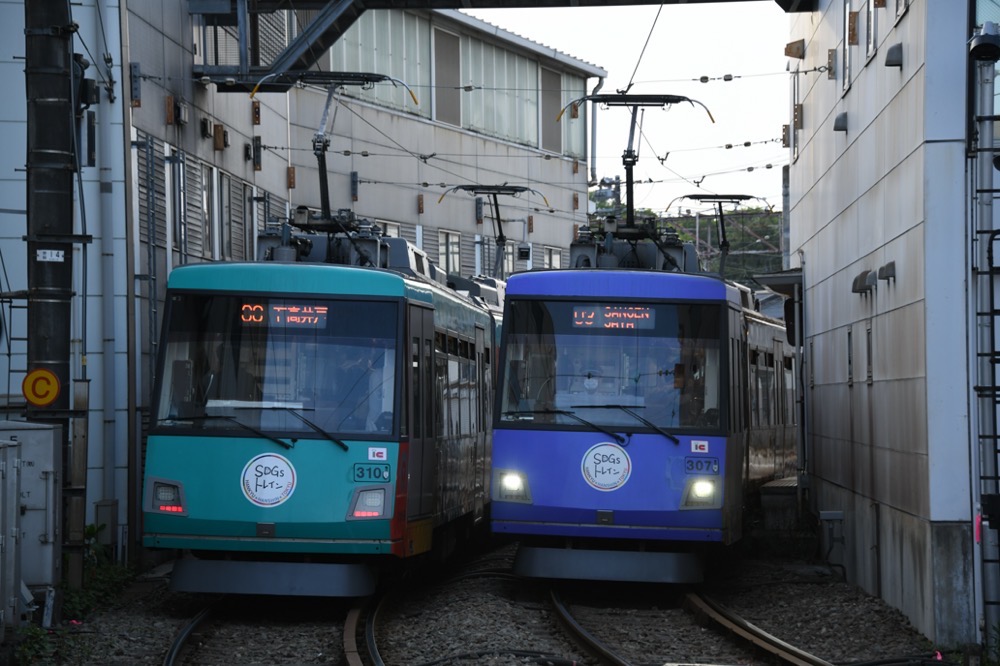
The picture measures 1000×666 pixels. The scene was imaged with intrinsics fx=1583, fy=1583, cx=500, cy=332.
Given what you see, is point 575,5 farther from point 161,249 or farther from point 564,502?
point 564,502

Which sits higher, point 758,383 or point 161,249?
point 161,249

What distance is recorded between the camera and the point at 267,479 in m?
13.2

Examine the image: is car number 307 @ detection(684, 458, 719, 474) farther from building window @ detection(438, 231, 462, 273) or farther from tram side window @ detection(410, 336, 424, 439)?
building window @ detection(438, 231, 462, 273)

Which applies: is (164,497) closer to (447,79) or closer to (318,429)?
(318,429)

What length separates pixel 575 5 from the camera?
21.4 m

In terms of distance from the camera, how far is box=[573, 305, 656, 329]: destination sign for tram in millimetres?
14578

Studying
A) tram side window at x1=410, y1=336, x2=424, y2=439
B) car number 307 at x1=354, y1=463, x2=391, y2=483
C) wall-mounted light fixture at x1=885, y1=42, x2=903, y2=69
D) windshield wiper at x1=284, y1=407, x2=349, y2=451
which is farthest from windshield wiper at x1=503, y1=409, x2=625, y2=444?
wall-mounted light fixture at x1=885, y1=42, x2=903, y2=69

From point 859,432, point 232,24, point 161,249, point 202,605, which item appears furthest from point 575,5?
point 202,605

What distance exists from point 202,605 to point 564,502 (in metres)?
3.37

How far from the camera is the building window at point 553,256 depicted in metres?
42.2

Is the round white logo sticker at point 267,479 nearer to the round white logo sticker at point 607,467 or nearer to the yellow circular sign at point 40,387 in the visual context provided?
the yellow circular sign at point 40,387

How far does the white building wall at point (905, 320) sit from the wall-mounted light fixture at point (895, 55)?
0.06 m

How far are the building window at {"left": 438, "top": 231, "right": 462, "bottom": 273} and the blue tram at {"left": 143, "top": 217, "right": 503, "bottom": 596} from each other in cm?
2226

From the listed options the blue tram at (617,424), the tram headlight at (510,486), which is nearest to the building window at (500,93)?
the blue tram at (617,424)
